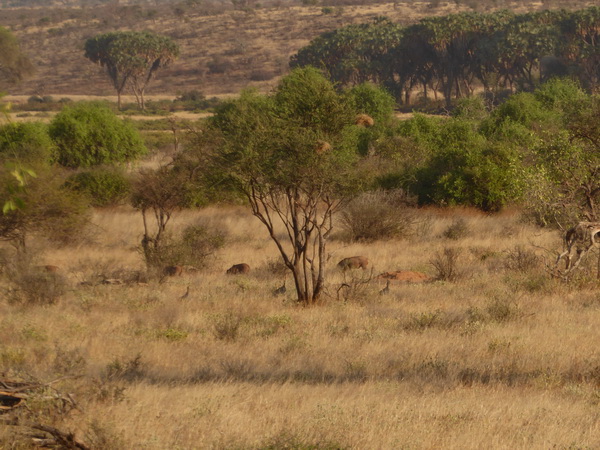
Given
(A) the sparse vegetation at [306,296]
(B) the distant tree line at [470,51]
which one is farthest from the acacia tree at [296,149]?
(B) the distant tree line at [470,51]

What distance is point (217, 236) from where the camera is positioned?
21797mm

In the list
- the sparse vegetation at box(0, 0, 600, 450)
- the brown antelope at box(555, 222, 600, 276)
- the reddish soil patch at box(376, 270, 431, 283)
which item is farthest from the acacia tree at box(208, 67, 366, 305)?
the brown antelope at box(555, 222, 600, 276)

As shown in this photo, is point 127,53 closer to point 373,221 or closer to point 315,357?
point 373,221

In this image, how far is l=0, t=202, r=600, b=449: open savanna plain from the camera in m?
6.53

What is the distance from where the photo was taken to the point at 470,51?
7244 cm

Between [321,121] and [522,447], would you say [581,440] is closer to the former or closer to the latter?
[522,447]

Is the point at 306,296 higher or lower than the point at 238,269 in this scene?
higher

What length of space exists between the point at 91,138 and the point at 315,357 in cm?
2625

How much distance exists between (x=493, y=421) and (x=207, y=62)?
10849 centimetres

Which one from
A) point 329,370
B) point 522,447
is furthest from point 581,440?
point 329,370

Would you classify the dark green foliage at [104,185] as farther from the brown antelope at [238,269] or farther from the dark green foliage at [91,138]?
the brown antelope at [238,269]

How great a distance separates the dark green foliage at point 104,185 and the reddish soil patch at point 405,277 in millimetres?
14080

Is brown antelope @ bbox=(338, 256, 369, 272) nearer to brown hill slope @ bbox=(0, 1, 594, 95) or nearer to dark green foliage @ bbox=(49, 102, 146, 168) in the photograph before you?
dark green foliage @ bbox=(49, 102, 146, 168)

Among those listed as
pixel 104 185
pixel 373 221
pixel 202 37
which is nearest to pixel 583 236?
pixel 373 221
